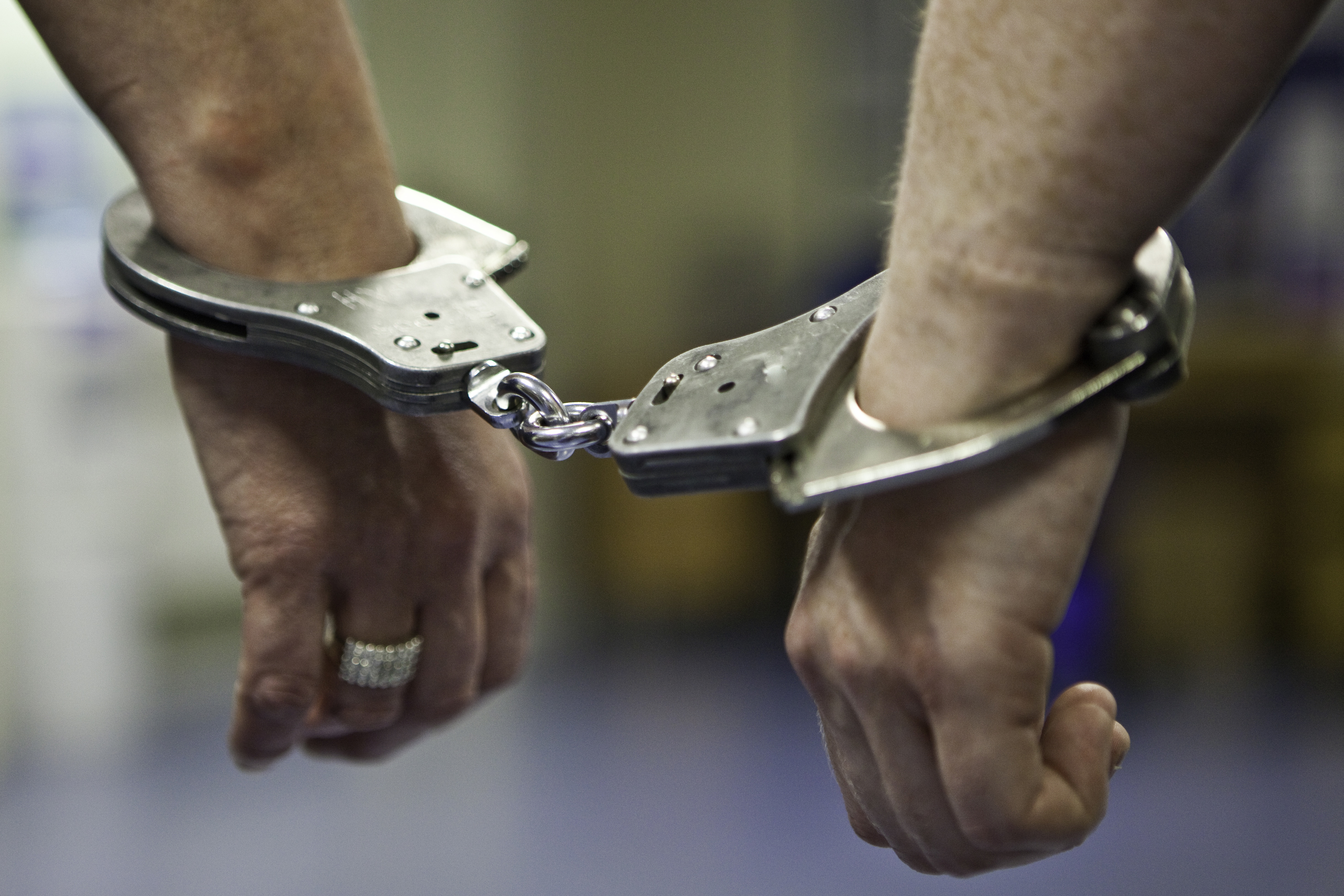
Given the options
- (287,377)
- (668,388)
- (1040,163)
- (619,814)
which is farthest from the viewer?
(619,814)

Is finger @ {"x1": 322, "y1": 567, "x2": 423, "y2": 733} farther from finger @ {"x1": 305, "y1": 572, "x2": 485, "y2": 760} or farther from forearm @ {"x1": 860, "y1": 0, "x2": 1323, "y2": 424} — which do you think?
forearm @ {"x1": 860, "y1": 0, "x2": 1323, "y2": 424}

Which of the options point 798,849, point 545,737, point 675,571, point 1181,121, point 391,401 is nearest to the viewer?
point 1181,121

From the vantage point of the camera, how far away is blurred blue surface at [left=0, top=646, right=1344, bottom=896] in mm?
2297

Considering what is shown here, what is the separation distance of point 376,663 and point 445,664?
1.8 inches

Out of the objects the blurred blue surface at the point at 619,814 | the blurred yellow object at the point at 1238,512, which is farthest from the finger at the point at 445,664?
the blurred yellow object at the point at 1238,512

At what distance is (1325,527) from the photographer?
3.70m

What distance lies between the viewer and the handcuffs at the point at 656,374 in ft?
1.53

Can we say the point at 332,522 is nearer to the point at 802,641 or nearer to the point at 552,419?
the point at 552,419

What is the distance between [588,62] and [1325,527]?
10.4ft

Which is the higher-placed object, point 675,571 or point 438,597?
point 438,597

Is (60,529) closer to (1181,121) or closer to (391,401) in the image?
(391,401)

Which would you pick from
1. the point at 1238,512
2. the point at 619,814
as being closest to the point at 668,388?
the point at 619,814

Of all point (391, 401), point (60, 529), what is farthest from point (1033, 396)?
point (60, 529)

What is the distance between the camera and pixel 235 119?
719 mm
